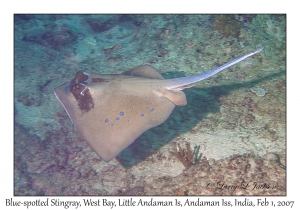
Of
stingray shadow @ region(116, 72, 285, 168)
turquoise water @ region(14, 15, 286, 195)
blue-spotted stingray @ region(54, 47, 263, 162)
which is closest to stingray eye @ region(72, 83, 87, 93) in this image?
blue-spotted stingray @ region(54, 47, 263, 162)

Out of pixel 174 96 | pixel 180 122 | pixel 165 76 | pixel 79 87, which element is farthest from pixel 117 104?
pixel 165 76

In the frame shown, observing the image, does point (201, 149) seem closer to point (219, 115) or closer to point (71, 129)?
point (219, 115)

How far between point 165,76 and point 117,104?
2.89 m

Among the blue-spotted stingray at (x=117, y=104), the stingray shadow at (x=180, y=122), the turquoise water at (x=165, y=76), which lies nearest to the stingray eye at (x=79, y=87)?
the blue-spotted stingray at (x=117, y=104)

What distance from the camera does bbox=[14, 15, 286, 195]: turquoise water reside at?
4.36 meters

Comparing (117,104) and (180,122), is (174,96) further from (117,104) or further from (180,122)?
Result: (180,122)

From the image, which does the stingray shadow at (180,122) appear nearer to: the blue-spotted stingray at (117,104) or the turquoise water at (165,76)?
the turquoise water at (165,76)

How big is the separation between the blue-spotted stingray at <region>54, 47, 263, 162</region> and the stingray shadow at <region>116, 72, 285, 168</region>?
40.1 inches

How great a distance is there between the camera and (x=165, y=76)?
653 centimetres

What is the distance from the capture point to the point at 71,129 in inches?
197

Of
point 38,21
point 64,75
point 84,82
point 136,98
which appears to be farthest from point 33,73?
point 38,21

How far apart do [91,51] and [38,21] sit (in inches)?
151

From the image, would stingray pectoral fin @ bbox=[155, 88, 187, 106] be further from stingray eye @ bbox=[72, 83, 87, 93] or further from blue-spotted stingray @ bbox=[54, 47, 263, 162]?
stingray eye @ bbox=[72, 83, 87, 93]

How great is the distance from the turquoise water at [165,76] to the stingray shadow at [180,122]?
22 mm
